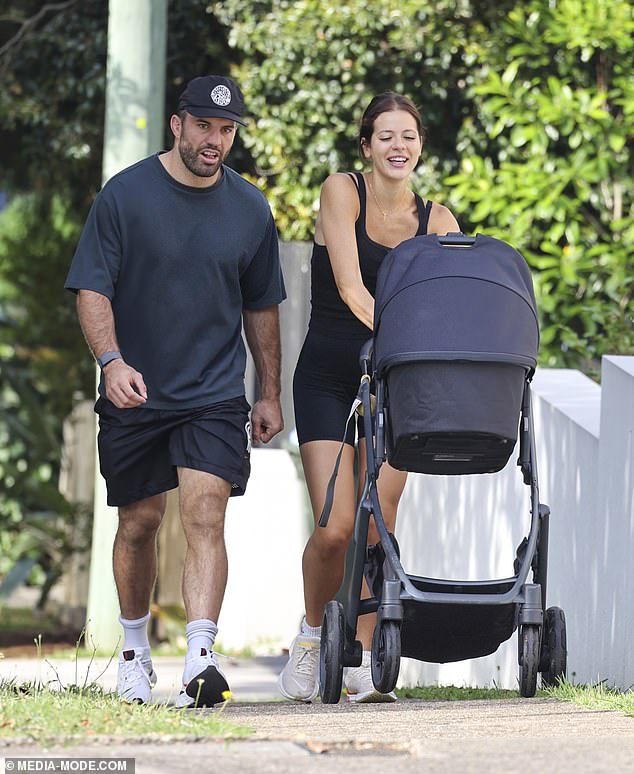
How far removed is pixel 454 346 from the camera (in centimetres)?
468

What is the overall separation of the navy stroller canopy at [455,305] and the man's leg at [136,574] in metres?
1.13

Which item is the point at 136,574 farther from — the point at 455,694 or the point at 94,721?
the point at 94,721

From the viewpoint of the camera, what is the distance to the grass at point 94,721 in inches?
150

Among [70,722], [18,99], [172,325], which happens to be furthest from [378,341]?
[18,99]

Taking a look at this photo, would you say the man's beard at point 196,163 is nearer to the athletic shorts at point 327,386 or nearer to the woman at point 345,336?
A: the woman at point 345,336

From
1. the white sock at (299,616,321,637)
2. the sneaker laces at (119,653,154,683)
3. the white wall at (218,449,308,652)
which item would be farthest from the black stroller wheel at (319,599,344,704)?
the white wall at (218,449,308,652)

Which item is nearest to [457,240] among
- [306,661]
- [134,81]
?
[306,661]

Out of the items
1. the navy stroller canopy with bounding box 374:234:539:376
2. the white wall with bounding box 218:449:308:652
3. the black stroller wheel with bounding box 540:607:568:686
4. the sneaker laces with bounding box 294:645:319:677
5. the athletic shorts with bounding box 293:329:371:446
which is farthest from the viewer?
the white wall with bounding box 218:449:308:652

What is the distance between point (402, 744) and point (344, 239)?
2070mm

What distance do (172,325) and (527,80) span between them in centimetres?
531

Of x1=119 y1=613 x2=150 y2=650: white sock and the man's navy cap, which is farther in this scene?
x1=119 y1=613 x2=150 y2=650: white sock

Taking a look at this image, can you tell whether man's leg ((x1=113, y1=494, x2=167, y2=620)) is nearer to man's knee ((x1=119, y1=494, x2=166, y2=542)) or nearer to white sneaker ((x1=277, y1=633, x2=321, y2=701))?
man's knee ((x1=119, y1=494, x2=166, y2=542))

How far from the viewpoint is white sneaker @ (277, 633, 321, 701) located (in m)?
5.71

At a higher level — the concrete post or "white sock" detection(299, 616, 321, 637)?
the concrete post
